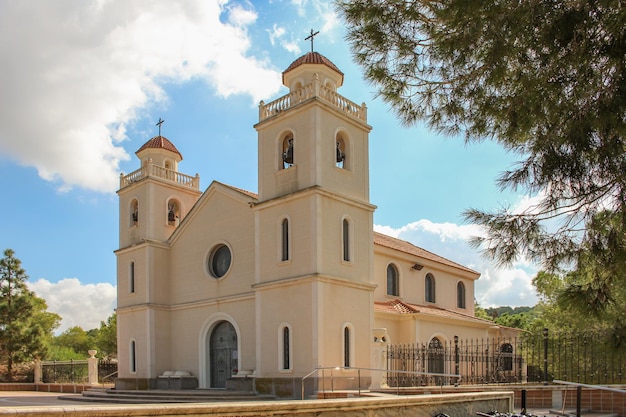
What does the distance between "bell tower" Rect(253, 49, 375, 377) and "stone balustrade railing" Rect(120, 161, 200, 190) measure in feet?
24.8

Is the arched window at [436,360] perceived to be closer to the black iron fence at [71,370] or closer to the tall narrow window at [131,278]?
the tall narrow window at [131,278]

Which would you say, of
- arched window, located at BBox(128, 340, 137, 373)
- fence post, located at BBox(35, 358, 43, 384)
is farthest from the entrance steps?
fence post, located at BBox(35, 358, 43, 384)

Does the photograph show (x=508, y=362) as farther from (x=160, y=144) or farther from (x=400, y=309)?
(x=160, y=144)

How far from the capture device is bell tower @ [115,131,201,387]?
89.8 ft

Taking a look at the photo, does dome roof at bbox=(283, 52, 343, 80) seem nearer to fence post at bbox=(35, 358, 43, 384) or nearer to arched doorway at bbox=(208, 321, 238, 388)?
arched doorway at bbox=(208, 321, 238, 388)

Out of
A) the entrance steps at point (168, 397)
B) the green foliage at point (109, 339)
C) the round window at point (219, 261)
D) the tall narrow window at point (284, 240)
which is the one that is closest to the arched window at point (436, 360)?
the tall narrow window at point (284, 240)

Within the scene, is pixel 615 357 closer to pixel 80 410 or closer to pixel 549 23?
pixel 549 23

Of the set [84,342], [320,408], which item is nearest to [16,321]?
[320,408]

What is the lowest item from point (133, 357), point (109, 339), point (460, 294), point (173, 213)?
point (109, 339)

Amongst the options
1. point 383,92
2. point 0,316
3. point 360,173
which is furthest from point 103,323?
point 383,92

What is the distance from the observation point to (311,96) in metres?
22.5

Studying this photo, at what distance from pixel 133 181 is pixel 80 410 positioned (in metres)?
25.7

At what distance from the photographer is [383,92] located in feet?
32.6

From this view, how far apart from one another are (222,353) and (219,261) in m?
3.82
